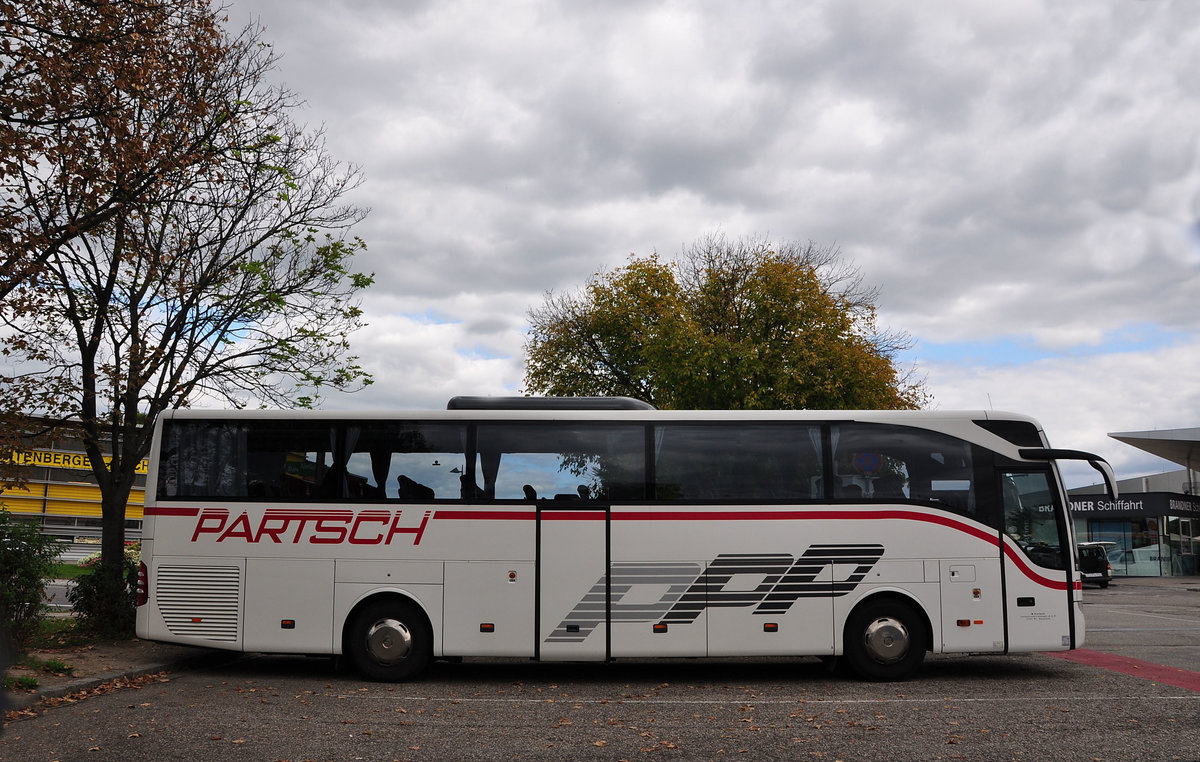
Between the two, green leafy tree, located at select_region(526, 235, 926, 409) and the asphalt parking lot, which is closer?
the asphalt parking lot

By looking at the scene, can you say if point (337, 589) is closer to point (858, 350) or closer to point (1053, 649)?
point (1053, 649)

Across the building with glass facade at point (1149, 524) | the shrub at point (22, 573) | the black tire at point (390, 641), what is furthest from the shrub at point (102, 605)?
the building with glass facade at point (1149, 524)

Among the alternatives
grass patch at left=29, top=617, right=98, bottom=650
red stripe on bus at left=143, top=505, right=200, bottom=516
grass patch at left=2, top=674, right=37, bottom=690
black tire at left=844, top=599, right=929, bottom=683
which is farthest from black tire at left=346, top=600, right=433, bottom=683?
black tire at left=844, top=599, right=929, bottom=683

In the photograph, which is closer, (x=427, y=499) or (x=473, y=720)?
(x=473, y=720)

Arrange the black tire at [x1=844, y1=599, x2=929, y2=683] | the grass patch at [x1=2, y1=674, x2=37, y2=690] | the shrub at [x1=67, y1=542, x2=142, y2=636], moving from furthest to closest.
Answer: the shrub at [x1=67, y1=542, x2=142, y2=636] < the black tire at [x1=844, y1=599, x2=929, y2=683] < the grass patch at [x1=2, y1=674, x2=37, y2=690]

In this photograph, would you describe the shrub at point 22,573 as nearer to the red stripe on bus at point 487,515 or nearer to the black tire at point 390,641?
the black tire at point 390,641

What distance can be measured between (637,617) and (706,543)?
1171 millimetres

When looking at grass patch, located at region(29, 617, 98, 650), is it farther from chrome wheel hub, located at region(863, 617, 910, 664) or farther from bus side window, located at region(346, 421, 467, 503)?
chrome wheel hub, located at region(863, 617, 910, 664)

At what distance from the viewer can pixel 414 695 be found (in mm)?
10508

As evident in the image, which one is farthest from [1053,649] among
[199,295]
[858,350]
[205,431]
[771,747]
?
[858,350]

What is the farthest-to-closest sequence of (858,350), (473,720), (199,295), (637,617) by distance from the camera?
(858,350) → (199,295) → (637,617) → (473,720)

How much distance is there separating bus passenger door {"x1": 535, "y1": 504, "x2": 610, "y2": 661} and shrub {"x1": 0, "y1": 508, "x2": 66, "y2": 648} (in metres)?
6.14

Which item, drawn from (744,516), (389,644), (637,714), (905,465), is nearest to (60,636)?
(389,644)

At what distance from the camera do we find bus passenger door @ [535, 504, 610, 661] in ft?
37.7
